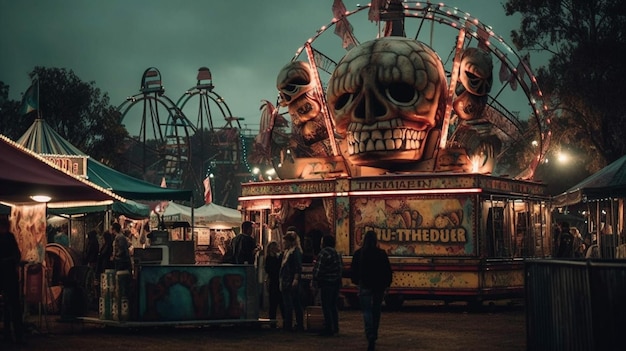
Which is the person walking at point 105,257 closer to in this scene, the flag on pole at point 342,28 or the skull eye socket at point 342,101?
the skull eye socket at point 342,101

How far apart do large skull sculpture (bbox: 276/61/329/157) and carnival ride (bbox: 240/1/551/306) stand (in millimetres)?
32

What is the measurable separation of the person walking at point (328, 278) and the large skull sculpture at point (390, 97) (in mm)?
8288

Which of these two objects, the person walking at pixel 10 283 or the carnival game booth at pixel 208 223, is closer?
the person walking at pixel 10 283

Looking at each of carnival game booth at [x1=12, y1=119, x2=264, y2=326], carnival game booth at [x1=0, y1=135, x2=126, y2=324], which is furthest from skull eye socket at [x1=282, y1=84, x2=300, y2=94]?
carnival game booth at [x1=12, y1=119, x2=264, y2=326]

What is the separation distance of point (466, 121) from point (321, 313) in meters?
9.71

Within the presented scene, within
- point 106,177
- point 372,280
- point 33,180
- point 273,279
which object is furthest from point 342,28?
point 372,280

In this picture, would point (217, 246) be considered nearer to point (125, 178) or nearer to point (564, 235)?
point (125, 178)

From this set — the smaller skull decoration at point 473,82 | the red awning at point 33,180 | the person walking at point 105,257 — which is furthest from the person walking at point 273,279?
the smaller skull decoration at point 473,82

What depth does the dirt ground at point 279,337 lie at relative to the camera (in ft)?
46.2

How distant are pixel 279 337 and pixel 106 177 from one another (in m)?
9.85

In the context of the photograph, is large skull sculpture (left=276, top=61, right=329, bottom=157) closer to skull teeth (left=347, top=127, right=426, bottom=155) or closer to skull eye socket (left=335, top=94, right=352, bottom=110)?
skull eye socket (left=335, top=94, right=352, bottom=110)

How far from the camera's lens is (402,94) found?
942 inches

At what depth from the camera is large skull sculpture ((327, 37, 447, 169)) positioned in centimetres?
2350

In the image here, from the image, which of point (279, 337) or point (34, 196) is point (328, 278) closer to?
point (279, 337)
